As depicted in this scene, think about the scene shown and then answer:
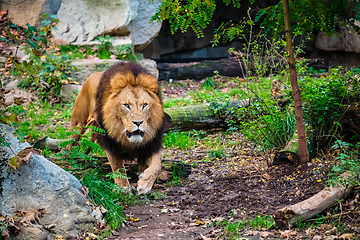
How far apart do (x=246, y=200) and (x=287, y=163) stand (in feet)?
2.78

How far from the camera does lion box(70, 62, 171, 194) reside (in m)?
3.99

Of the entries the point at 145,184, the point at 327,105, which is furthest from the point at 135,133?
the point at 327,105

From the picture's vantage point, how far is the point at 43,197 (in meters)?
3.02

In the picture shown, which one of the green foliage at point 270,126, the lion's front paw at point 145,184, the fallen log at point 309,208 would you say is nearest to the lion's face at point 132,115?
the lion's front paw at point 145,184

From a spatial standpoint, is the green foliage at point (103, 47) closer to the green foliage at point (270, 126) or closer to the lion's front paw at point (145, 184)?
the green foliage at point (270, 126)

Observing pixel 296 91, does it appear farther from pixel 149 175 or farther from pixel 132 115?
pixel 149 175

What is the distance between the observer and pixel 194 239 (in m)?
2.99

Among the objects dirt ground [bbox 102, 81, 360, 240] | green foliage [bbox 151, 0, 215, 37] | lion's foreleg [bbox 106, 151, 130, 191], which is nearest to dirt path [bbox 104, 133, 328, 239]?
dirt ground [bbox 102, 81, 360, 240]

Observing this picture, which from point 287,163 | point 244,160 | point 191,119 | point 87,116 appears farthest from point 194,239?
point 191,119

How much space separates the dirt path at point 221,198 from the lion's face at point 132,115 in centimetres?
84

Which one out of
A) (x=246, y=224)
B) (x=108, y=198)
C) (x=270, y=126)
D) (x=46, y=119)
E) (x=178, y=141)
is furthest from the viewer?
(x=46, y=119)

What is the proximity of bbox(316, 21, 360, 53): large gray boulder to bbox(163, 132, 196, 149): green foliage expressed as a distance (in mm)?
6022

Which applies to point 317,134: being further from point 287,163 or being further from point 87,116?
point 87,116

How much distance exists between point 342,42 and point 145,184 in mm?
10075
